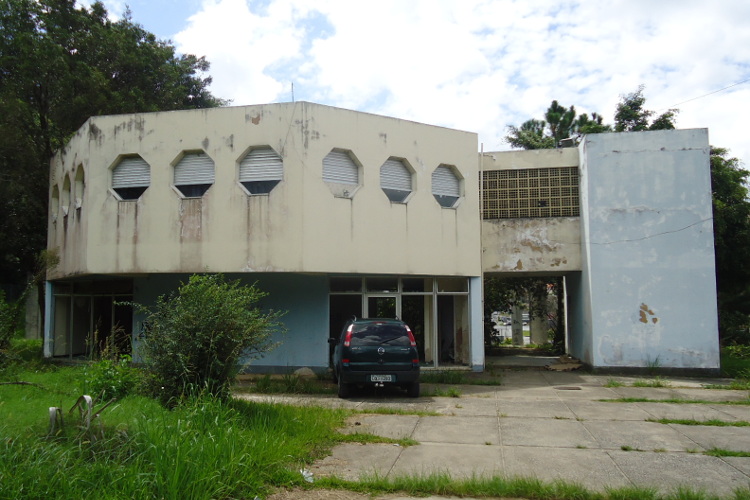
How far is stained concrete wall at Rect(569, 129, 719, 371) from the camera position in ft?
51.1

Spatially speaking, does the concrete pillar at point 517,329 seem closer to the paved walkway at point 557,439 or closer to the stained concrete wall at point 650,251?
the stained concrete wall at point 650,251

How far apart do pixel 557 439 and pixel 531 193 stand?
1038 cm

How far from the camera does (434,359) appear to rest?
16453 millimetres

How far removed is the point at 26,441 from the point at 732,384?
47.3 feet

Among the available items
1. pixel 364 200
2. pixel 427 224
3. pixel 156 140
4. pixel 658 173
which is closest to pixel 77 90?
pixel 156 140

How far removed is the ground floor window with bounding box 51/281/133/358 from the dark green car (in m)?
10.2

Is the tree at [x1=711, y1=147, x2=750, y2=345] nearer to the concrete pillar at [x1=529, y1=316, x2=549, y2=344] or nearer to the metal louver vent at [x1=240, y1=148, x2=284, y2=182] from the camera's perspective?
the concrete pillar at [x1=529, y1=316, x2=549, y2=344]

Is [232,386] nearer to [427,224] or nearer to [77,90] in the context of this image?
[427,224]

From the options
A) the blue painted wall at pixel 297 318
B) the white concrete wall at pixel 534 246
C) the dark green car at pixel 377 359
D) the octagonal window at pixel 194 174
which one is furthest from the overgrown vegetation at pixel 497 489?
the white concrete wall at pixel 534 246

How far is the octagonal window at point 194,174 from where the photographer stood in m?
14.8

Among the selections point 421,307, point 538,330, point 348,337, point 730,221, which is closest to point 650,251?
point 730,221

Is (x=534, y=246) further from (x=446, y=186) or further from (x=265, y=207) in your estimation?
(x=265, y=207)

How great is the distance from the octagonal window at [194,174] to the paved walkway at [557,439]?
5724 millimetres

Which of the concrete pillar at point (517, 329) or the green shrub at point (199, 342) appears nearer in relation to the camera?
the green shrub at point (199, 342)
